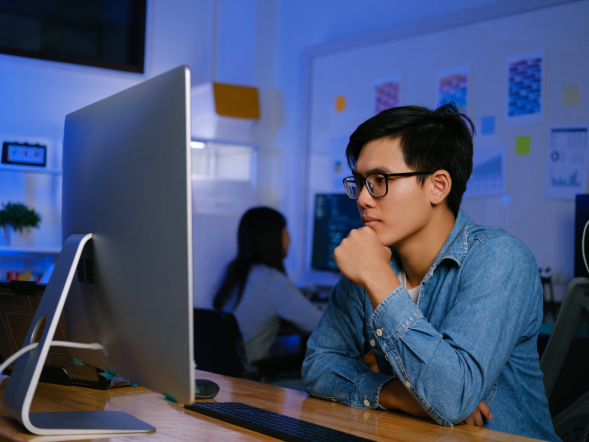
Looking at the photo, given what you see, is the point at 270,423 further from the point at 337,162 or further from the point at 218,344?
the point at 337,162

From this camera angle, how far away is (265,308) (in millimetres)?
3041

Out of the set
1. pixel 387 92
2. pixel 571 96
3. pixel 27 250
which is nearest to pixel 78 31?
pixel 27 250

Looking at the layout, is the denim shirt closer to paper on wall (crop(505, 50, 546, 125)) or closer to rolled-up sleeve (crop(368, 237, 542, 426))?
rolled-up sleeve (crop(368, 237, 542, 426))

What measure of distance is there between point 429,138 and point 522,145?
2064 mm

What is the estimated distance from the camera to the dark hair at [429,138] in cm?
145

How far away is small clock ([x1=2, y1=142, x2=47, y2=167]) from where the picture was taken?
13.1 feet

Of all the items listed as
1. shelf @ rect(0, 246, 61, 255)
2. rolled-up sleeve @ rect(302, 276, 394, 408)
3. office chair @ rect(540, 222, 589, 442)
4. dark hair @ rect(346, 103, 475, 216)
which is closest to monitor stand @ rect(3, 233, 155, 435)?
rolled-up sleeve @ rect(302, 276, 394, 408)

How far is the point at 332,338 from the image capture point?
1.45m

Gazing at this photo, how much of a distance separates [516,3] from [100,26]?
295cm

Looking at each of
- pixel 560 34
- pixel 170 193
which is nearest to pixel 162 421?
pixel 170 193

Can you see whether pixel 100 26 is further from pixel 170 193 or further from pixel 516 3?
pixel 170 193

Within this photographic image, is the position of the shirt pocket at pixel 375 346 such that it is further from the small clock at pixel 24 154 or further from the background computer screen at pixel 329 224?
the small clock at pixel 24 154

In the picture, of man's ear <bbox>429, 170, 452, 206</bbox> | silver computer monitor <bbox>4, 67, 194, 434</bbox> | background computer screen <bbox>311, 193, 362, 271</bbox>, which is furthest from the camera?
background computer screen <bbox>311, 193, 362, 271</bbox>

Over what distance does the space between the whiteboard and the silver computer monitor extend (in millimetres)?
2657
